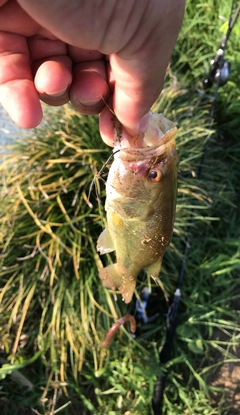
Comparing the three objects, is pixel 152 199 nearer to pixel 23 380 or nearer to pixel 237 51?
pixel 23 380

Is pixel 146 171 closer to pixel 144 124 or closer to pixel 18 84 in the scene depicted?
pixel 144 124

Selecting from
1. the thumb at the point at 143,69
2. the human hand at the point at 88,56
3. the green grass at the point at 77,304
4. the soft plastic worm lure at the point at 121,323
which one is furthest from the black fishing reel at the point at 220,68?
the soft plastic worm lure at the point at 121,323

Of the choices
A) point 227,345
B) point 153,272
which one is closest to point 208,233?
point 227,345

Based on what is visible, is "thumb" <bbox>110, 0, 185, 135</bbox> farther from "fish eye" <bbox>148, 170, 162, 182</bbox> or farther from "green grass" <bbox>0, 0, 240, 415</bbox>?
"green grass" <bbox>0, 0, 240, 415</bbox>

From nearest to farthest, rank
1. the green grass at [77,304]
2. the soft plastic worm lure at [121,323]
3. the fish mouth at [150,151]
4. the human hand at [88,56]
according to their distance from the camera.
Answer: the human hand at [88,56] < the fish mouth at [150,151] < the soft plastic worm lure at [121,323] < the green grass at [77,304]

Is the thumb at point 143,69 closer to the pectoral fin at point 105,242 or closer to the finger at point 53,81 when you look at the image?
the finger at point 53,81

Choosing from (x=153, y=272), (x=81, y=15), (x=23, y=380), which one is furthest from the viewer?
(x=23, y=380)

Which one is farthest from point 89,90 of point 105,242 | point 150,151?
point 105,242
